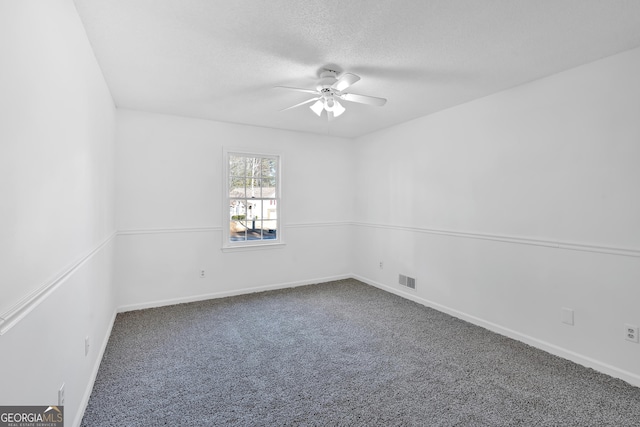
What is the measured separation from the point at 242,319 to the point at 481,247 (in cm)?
285

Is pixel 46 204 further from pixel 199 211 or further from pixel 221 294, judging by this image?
pixel 221 294

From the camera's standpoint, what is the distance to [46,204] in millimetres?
1395

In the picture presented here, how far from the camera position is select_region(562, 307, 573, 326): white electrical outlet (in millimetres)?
2703

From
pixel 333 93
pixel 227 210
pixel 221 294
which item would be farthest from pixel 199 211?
pixel 333 93

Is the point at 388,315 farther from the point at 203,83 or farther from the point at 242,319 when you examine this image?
the point at 203,83

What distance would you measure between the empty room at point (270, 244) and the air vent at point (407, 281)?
Answer: 4 centimetres

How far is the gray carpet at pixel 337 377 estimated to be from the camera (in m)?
2.00

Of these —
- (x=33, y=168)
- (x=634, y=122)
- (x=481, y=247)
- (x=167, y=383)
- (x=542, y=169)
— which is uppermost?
(x=634, y=122)

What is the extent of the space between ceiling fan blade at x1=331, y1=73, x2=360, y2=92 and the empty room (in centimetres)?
2

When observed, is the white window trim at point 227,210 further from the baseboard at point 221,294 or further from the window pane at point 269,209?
the baseboard at point 221,294

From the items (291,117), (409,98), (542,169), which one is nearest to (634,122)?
(542,169)

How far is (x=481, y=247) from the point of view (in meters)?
3.45

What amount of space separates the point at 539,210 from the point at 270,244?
11.3 ft

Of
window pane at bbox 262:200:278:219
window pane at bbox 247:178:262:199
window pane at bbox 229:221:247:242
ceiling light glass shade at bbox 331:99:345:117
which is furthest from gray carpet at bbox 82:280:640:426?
ceiling light glass shade at bbox 331:99:345:117
